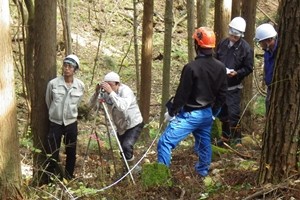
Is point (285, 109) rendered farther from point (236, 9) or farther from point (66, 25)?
point (66, 25)

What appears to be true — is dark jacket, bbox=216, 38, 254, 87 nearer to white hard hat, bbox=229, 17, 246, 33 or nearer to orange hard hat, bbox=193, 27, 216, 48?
white hard hat, bbox=229, 17, 246, 33

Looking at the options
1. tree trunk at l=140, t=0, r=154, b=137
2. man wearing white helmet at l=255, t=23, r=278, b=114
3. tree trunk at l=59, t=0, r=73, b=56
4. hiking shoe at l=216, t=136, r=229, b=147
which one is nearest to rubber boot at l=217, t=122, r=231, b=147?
hiking shoe at l=216, t=136, r=229, b=147

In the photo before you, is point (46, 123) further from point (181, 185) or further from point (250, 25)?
point (250, 25)

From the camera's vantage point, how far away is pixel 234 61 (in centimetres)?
799

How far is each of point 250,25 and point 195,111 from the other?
4.51 meters

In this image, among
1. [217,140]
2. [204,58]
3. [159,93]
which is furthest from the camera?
[159,93]

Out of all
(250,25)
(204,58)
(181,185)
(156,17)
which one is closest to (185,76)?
(204,58)

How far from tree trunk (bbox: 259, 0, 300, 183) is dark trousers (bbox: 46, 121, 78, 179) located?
371 centimetres

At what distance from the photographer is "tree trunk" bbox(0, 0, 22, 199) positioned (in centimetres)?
559

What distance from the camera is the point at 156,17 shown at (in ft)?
84.2

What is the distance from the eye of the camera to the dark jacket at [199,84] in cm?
620

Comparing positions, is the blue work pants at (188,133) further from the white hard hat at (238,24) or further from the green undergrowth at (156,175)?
the white hard hat at (238,24)

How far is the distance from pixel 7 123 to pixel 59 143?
6.42 feet

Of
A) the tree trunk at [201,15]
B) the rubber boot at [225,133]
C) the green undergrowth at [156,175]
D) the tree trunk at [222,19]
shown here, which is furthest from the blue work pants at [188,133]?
the tree trunk at [201,15]
